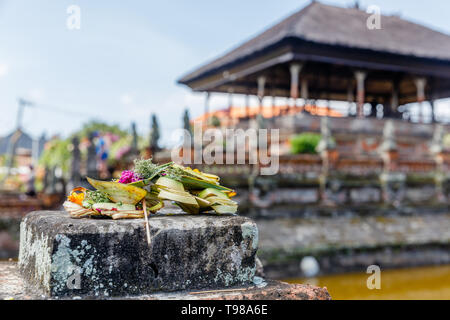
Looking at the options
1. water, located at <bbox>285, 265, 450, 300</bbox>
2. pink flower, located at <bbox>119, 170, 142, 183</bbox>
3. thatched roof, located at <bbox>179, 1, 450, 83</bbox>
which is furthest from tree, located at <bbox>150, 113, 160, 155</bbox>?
pink flower, located at <bbox>119, 170, 142, 183</bbox>

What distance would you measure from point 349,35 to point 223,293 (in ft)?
59.6

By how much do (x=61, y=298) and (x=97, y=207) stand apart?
0.45 metres

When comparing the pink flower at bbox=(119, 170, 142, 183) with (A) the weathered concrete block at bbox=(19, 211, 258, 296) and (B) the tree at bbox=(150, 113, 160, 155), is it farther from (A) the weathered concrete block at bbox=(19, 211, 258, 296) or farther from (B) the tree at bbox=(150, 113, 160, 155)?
(B) the tree at bbox=(150, 113, 160, 155)

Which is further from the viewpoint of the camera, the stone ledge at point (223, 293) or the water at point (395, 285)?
the water at point (395, 285)

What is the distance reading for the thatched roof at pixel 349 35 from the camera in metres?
16.9

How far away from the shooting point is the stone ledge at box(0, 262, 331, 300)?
171 cm

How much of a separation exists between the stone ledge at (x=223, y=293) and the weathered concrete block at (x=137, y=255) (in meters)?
0.04

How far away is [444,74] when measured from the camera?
1994cm

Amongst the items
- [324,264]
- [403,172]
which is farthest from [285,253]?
[403,172]

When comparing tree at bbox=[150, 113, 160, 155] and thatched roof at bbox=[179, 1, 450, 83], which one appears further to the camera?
thatched roof at bbox=[179, 1, 450, 83]

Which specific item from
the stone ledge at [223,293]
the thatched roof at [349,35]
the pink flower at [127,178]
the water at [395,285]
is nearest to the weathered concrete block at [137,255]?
the stone ledge at [223,293]

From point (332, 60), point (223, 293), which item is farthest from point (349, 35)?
point (223, 293)

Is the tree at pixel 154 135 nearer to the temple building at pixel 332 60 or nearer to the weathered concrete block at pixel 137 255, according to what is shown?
the temple building at pixel 332 60

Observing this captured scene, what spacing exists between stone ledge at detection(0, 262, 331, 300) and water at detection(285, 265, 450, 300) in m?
6.37
